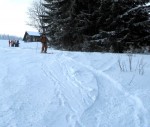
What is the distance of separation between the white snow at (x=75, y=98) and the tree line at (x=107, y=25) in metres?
10.4

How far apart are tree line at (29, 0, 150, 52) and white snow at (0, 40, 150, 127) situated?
10.4m

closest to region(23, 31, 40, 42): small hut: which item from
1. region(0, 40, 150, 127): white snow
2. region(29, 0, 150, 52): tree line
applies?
region(29, 0, 150, 52): tree line

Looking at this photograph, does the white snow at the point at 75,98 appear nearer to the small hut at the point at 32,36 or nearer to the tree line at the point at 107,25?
the tree line at the point at 107,25

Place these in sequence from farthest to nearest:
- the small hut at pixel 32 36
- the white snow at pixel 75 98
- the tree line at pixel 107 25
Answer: the small hut at pixel 32 36, the tree line at pixel 107 25, the white snow at pixel 75 98

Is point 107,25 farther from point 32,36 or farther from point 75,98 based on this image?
point 32,36

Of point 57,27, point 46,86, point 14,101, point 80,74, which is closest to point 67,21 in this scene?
point 57,27

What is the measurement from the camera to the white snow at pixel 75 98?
206 inches

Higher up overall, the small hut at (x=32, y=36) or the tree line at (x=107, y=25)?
the tree line at (x=107, y=25)

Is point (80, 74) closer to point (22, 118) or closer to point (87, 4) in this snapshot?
point (22, 118)

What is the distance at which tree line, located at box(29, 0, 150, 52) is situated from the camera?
64.4 ft

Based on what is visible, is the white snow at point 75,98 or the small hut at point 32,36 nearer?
the white snow at point 75,98

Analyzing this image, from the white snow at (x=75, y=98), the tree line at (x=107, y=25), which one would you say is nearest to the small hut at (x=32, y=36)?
the tree line at (x=107, y=25)

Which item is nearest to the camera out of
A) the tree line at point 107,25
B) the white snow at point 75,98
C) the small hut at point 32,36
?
the white snow at point 75,98

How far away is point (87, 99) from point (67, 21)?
1798cm
